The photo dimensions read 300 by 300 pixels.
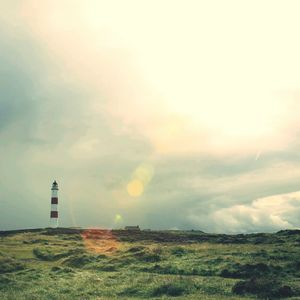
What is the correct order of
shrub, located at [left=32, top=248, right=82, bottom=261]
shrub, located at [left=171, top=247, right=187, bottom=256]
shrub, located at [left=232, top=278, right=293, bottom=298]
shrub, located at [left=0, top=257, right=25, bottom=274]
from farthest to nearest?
shrub, located at [left=32, top=248, right=82, bottom=261] < shrub, located at [left=171, top=247, right=187, bottom=256] < shrub, located at [left=0, top=257, right=25, bottom=274] < shrub, located at [left=232, top=278, right=293, bottom=298]

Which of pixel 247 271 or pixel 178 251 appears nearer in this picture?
pixel 247 271

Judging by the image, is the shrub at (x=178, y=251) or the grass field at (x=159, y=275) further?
the shrub at (x=178, y=251)

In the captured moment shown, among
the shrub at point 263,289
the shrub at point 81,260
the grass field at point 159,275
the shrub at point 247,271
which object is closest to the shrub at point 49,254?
the grass field at point 159,275

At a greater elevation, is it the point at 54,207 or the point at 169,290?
the point at 54,207

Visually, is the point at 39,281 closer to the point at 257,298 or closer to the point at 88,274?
the point at 88,274

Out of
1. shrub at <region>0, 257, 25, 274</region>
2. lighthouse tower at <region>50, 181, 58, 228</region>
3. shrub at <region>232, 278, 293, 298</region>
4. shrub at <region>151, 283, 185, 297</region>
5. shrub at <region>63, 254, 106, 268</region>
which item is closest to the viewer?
shrub at <region>232, 278, 293, 298</region>

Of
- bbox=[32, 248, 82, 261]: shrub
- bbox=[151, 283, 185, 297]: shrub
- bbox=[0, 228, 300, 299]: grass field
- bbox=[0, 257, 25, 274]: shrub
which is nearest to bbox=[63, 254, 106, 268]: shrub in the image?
bbox=[0, 228, 300, 299]: grass field

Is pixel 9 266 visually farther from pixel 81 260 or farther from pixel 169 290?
pixel 169 290

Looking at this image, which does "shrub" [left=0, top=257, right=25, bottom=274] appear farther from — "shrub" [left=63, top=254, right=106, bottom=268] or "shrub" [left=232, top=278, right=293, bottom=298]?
"shrub" [left=232, top=278, right=293, bottom=298]

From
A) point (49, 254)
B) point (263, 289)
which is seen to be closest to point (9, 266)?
point (49, 254)

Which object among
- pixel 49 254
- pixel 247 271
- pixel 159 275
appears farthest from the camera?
pixel 49 254

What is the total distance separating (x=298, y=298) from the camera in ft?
91.0

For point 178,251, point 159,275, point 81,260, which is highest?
point 178,251

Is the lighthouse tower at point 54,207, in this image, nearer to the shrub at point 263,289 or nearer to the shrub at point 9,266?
the shrub at point 9,266
